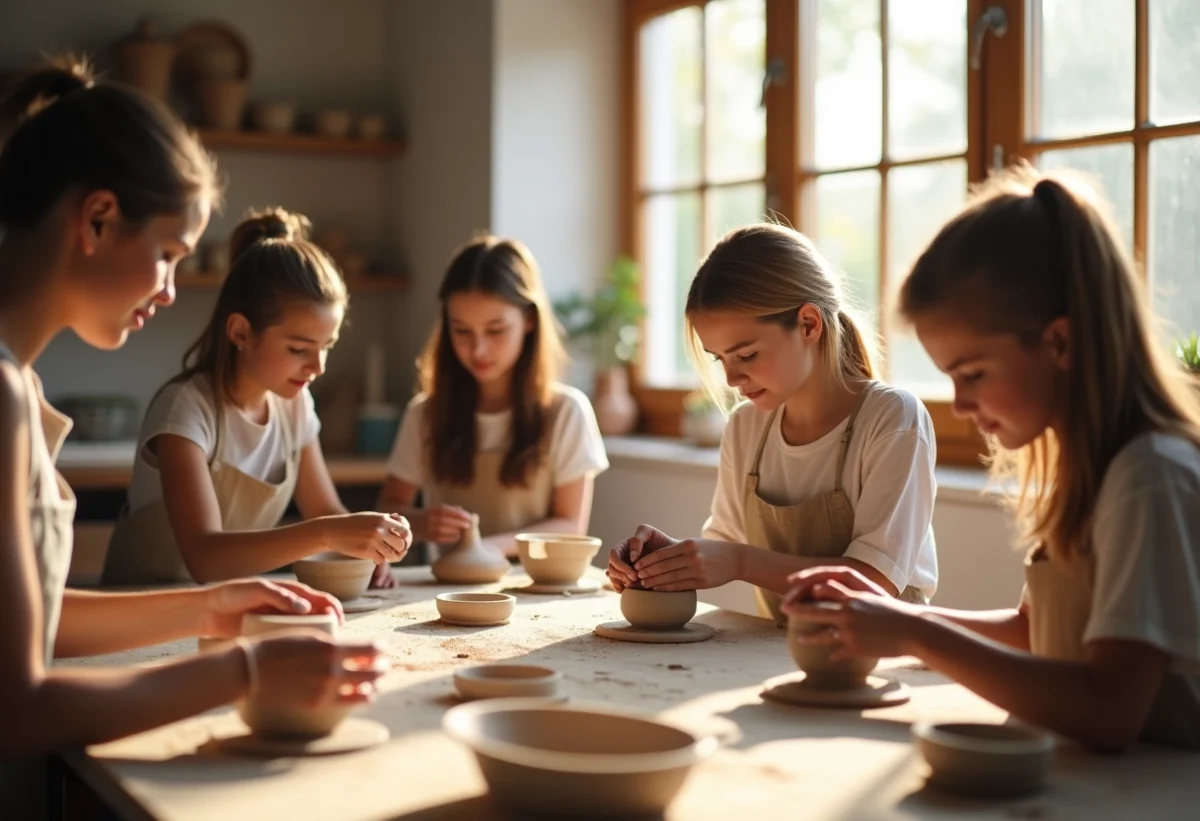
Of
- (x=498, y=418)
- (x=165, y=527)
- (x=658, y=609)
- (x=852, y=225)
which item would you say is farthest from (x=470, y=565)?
(x=852, y=225)

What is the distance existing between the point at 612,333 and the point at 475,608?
7.99 feet

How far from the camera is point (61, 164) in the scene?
141cm

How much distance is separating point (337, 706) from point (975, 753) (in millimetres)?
615

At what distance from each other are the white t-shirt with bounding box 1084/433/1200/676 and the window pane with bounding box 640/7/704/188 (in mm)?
3054

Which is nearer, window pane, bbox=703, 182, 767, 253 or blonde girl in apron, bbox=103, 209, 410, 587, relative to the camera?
blonde girl in apron, bbox=103, 209, 410, 587

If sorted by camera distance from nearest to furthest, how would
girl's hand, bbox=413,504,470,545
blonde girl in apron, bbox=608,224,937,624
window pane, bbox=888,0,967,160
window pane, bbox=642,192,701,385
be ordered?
blonde girl in apron, bbox=608,224,937,624, girl's hand, bbox=413,504,470,545, window pane, bbox=888,0,967,160, window pane, bbox=642,192,701,385

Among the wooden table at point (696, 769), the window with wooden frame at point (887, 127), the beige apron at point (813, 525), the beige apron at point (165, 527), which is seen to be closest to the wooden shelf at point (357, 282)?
the window with wooden frame at point (887, 127)

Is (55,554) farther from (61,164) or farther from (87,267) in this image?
(61,164)

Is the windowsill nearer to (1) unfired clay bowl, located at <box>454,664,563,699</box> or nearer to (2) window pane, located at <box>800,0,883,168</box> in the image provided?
(2) window pane, located at <box>800,0,883,168</box>

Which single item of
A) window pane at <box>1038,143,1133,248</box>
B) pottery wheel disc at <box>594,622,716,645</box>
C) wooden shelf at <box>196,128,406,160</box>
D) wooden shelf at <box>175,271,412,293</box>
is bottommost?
pottery wheel disc at <box>594,622,716,645</box>

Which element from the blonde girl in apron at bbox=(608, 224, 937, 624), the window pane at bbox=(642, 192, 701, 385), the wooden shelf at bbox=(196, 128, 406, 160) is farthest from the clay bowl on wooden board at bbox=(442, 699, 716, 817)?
the wooden shelf at bbox=(196, 128, 406, 160)

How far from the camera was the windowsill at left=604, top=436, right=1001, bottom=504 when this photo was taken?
9.51 ft

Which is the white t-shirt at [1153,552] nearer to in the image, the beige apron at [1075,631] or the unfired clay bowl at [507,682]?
the beige apron at [1075,631]

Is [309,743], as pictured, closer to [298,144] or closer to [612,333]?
[612,333]
